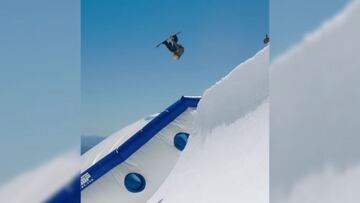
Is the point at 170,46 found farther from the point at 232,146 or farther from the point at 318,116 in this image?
the point at 318,116

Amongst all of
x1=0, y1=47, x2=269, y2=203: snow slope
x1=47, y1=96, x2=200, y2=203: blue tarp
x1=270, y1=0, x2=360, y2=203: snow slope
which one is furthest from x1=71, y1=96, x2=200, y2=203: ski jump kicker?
x1=270, y1=0, x2=360, y2=203: snow slope

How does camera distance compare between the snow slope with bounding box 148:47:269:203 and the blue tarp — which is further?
the blue tarp

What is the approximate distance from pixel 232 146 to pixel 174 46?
1.18 metres

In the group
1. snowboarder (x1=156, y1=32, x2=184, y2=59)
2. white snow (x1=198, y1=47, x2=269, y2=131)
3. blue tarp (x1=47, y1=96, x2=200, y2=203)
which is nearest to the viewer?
white snow (x1=198, y1=47, x2=269, y2=131)

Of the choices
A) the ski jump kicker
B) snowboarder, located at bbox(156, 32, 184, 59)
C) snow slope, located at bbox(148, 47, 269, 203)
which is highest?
snowboarder, located at bbox(156, 32, 184, 59)

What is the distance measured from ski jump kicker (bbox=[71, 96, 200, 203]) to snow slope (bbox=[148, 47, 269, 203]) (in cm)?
39

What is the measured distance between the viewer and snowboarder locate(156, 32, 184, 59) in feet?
11.1

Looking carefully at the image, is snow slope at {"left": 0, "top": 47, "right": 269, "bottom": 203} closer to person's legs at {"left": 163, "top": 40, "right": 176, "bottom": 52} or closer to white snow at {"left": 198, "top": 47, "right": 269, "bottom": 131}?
white snow at {"left": 198, "top": 47, "right": 269, "bottom": 131}

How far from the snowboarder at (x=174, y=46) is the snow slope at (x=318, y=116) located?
139 cm

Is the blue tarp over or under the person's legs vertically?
under

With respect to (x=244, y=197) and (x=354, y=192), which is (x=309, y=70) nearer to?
(x=354, y=192)

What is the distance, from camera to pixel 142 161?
10.0 ft

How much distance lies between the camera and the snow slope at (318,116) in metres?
1.80

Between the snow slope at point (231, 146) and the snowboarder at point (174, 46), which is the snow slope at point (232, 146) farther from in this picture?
the snowboarder at point (174, 46)
